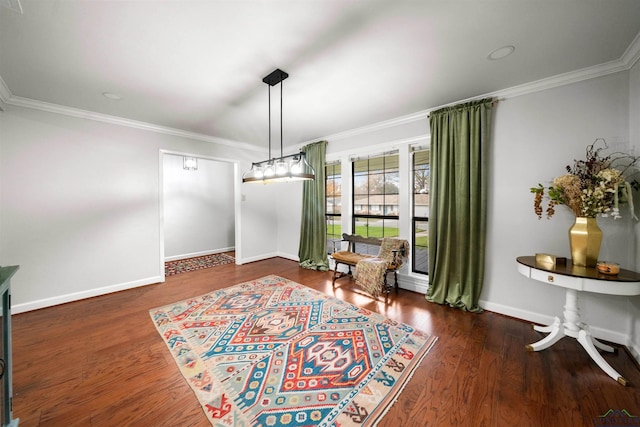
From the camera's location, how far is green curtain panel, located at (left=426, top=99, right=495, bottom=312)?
2.92 meters

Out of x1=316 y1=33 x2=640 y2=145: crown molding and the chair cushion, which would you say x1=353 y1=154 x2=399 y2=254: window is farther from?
Result: x1=316 y1=33 x2=640 y2=145: crown molding

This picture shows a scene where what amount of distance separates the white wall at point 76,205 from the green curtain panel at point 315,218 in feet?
8.17

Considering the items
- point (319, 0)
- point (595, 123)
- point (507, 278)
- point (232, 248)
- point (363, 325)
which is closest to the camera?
point (319, 0)

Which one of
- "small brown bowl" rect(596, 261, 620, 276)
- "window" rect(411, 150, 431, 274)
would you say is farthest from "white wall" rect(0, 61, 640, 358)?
"small brown bowl" rect(596, 261, 620, 276)

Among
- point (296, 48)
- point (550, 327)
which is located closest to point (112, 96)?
point (296, 48)

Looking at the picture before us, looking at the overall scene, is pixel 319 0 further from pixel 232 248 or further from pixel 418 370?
pixel 232 248

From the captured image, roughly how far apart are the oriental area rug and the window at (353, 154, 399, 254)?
158cm

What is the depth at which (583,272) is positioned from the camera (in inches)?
77.5

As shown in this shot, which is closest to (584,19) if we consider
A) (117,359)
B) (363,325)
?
(363,325)

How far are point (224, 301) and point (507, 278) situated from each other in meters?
3.71

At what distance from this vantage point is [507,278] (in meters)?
2.85

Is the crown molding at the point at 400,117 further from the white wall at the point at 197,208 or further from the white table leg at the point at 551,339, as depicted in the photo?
the white table leg at the point at 551,339

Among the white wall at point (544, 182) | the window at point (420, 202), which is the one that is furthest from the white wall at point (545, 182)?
the window at point (420, 202)

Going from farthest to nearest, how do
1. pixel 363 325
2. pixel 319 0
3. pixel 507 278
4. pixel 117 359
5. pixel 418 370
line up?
pixel 507 278, pixel 363 325, pixel 117 359, pixel 418 370, pixel 319 0
